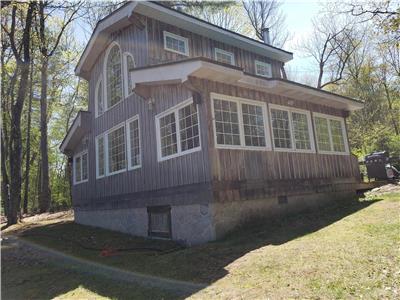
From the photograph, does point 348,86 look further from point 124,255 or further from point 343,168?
point 124,255

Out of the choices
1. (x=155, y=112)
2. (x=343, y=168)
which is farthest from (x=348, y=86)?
(x=155, y=112)

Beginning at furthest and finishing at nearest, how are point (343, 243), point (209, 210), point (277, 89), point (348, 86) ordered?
point (348, 86) < point (277, 89) < point (209, 210) < point (343, 243)

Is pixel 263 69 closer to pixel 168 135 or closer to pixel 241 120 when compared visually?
pixel 241 120

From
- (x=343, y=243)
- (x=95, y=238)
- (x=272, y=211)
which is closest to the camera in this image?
(x=343, y=243)

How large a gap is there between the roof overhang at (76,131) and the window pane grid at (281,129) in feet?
28.1

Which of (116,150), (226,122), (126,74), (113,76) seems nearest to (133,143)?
(116,150)

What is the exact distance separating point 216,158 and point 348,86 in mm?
25323

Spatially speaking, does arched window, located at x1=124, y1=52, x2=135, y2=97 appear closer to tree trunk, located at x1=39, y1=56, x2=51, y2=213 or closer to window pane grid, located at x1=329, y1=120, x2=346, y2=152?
window pane grid, located at x1=329, y1=120, x2=346, y2=152

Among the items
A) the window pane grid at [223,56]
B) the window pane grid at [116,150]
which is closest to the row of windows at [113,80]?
the window pane grid at [116,150]

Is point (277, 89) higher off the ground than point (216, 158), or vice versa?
point (277, 89)

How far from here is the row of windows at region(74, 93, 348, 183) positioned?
918 centimetres

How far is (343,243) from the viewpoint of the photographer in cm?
662

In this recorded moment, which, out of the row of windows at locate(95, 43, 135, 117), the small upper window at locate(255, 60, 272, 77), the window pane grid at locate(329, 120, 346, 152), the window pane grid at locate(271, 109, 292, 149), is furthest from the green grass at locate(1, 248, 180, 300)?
the small upper window at locate(255, 60, 272, 77)

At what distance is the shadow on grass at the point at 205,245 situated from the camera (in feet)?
22.1
